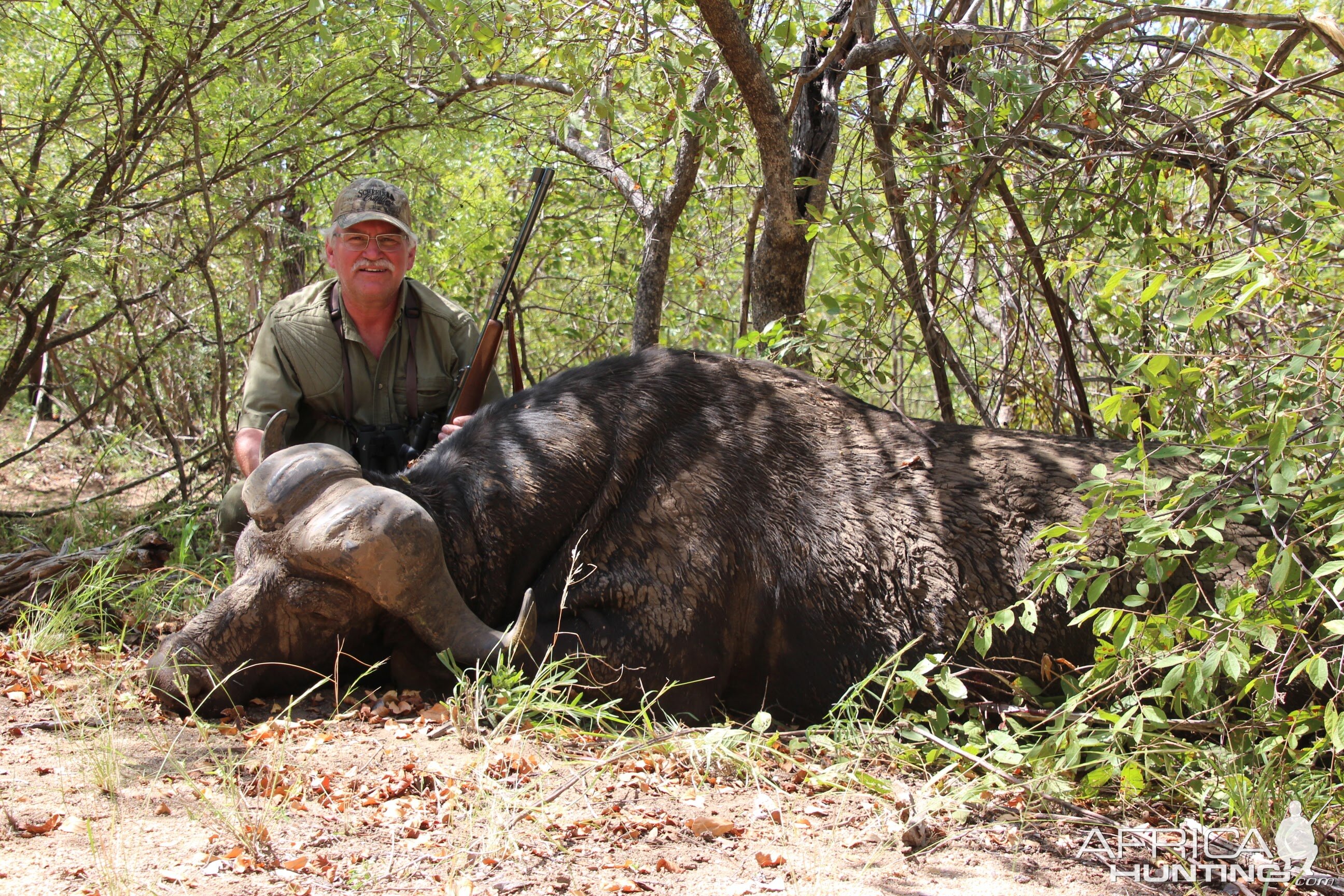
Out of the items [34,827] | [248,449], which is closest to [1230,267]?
[34,827]

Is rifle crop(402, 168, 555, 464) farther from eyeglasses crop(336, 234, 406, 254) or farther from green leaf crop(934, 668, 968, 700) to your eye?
green leaf crop(934, 668, 968, 700)

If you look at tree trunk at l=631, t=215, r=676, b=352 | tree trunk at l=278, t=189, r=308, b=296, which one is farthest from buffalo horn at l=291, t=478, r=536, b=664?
tree trunk at l=278, t=189, r=308, b=296

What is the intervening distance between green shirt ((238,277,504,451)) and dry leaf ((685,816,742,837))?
2.88m

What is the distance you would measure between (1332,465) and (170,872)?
340 cm

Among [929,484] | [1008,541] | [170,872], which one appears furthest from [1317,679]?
[170,872]

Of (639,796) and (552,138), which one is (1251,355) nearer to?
(639,796)

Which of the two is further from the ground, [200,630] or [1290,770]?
[200,630]

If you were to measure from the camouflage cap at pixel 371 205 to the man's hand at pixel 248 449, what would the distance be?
44.7 inches

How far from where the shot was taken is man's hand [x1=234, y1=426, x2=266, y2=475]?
16.0 feet

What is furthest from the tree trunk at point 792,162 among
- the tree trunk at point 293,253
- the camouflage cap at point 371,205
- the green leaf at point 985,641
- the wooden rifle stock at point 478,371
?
the tree trunk at point 293,253

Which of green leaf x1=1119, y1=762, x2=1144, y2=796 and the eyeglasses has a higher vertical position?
the eyeglasses

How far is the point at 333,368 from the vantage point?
17.5ft

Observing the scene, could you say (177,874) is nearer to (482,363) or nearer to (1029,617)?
(1029,617)

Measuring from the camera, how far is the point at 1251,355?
2854mm
